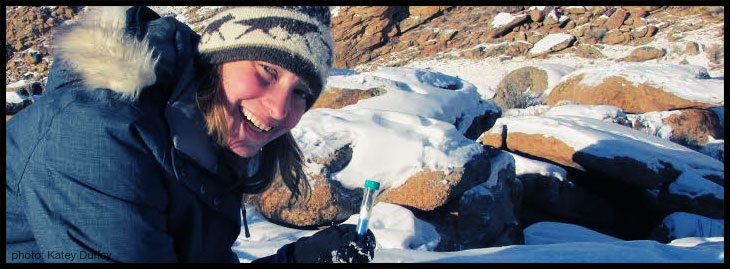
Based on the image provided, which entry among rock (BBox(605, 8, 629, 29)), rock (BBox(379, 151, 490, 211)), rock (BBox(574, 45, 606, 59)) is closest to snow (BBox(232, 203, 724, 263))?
rock (BBox(379, 151, 490, 211))

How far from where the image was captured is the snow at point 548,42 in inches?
714

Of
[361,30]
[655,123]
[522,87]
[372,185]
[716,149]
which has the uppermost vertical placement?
[372,185]

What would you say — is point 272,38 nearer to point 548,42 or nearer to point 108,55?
point 108,55

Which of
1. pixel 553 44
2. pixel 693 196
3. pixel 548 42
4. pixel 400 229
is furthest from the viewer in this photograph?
pixel 548 42

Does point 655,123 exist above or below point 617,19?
above

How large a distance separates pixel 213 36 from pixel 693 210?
18.9 feet

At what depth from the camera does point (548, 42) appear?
18.4 m

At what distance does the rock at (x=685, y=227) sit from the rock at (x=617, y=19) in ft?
47.5

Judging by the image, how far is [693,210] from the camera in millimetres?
5652

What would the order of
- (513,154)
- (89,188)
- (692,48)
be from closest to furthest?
(89,188) → (513,154) → (692,48)

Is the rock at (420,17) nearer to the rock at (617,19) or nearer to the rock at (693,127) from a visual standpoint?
the rock at (617,19)

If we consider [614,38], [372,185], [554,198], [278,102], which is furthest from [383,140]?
[614,38]

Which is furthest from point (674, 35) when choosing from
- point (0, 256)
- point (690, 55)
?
point (0, 256)

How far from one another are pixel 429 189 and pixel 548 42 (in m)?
15.5
